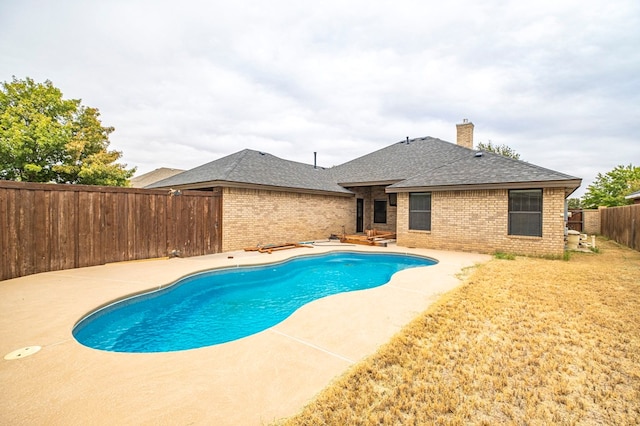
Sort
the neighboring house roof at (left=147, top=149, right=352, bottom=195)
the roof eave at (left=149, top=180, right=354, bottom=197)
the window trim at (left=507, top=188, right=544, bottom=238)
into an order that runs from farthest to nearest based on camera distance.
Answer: the neighboring house roof at (left=147, top=149, right=352, bottom=195) < the roof eave at (left=149, top=180, right=354, bottom=197) < the window trim at (left=507, top=188, right=544, bottom=238)

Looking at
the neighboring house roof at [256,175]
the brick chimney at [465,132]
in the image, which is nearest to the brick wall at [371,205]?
the neighboring house roof at [256,175]

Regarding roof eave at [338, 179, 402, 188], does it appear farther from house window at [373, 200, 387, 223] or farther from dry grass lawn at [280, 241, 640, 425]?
dry grass lawn at [280, 241, 640, 425]

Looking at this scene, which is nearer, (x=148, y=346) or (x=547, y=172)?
(x=148, y=346)

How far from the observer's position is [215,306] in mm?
5445

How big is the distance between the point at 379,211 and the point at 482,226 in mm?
7356

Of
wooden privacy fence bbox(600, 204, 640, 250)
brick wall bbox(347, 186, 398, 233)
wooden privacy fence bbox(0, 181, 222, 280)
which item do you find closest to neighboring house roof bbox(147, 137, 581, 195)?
brick wall bbox(347, 186, 398, 233)

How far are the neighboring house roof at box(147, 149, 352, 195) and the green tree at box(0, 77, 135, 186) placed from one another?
3697 millimetres

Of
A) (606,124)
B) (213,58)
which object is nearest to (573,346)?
(213,58)

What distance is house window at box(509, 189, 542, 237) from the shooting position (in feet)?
31.3

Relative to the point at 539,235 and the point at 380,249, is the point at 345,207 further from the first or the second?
the point at 539,235

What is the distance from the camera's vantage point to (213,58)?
1108cm

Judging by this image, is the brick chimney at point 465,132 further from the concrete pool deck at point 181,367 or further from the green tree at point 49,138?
the green tree at point 49,138

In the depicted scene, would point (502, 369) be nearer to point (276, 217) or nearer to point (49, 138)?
point (276, 217)

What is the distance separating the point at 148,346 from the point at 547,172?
1230 centimetres
